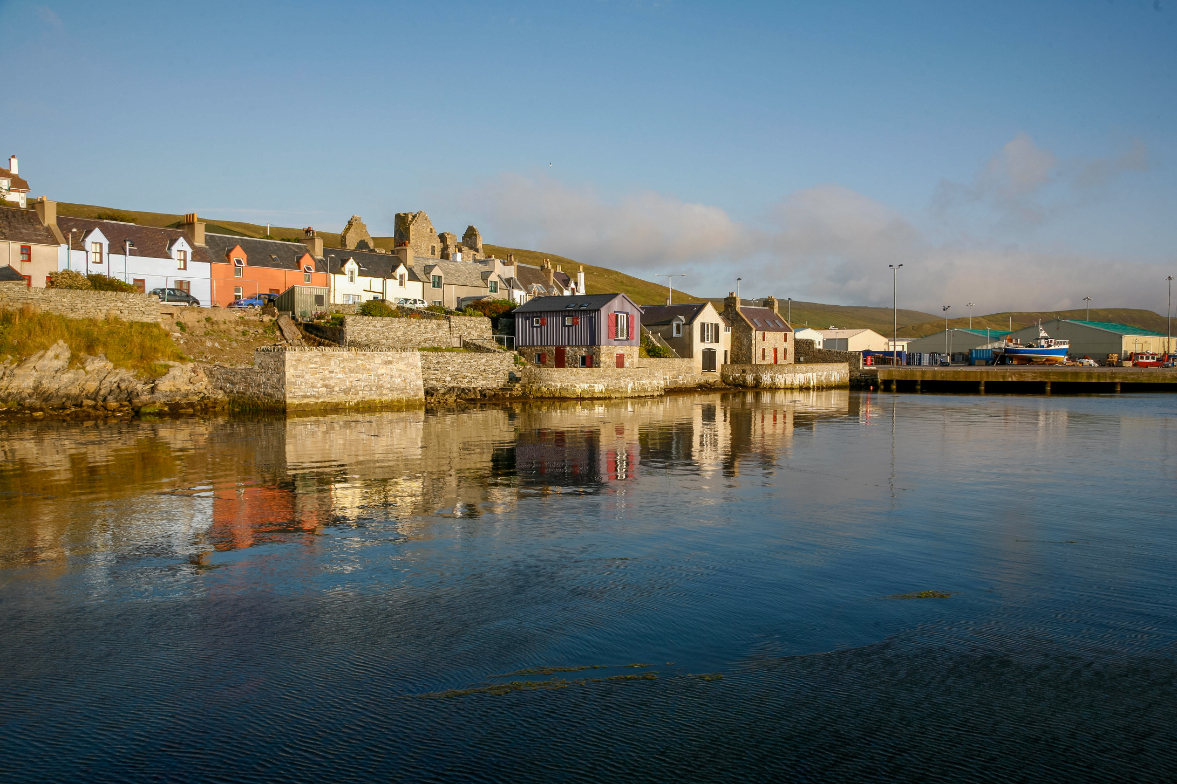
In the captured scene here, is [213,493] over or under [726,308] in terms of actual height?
under

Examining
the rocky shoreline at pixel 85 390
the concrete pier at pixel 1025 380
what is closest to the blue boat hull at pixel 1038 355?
the concrete pier at pixel 1025 380

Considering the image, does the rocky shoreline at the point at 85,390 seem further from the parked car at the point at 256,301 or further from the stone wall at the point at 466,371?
the parked car at the point at 256,301

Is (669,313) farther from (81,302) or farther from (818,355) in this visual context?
(81,302)

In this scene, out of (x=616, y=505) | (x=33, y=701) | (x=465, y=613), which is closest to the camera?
(x=33, y=701)

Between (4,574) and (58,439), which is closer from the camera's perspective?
(4,574)

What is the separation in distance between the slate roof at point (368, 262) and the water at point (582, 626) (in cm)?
4691

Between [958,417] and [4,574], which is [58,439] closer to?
[4,574]

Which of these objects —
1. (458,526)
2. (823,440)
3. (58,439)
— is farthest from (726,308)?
(458,526)

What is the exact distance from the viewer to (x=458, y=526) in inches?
607

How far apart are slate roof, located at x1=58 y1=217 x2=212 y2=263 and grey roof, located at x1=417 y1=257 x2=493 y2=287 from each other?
2051 centimetres

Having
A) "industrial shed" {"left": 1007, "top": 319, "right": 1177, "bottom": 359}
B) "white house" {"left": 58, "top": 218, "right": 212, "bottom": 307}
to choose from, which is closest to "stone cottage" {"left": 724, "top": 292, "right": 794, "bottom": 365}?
"white house" {"left": 58, "top": 218, "right": 212, "bottom": 307}

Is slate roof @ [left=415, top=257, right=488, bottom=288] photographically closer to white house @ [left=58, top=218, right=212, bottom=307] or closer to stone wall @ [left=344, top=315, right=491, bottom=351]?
stone wall @ [left=344, top=315, right=491, bottom=351]

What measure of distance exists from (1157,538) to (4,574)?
19357 millimetres

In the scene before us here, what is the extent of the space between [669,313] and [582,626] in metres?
66.6
